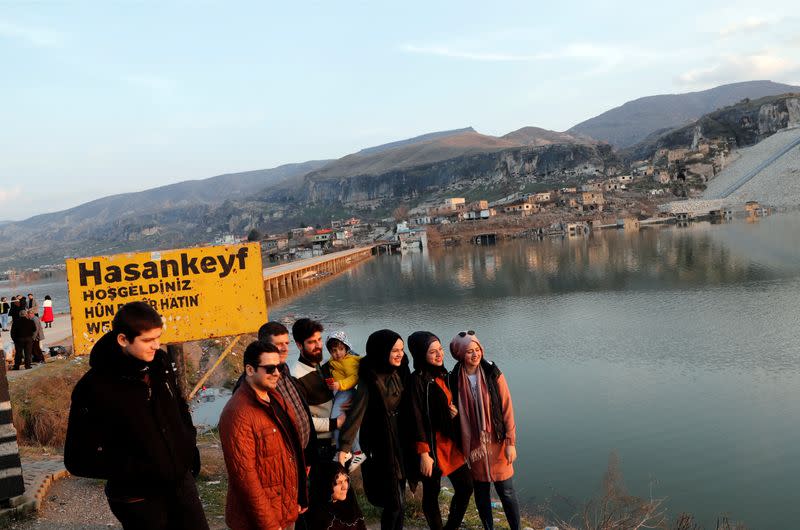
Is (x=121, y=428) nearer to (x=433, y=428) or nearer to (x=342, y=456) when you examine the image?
(x=342, y=456)

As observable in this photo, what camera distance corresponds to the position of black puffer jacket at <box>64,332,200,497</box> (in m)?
3.03

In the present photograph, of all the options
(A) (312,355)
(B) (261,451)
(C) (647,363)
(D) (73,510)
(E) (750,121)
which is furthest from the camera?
(E) (750,121)

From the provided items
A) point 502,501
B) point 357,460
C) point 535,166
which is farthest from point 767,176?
point 357,460

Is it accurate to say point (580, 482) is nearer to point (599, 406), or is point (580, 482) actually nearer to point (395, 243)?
point (599, 406)

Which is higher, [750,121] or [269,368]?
[750,121]

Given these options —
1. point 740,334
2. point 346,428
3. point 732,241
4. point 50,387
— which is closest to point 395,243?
point 732,241

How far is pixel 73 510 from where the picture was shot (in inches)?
219

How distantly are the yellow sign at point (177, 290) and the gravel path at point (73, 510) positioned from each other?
1747mm

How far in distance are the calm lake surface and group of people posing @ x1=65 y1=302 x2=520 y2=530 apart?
537cm

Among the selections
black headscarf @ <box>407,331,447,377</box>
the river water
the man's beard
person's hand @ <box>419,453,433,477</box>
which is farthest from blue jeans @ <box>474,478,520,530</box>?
the river water

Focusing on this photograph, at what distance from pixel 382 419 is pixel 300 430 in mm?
723

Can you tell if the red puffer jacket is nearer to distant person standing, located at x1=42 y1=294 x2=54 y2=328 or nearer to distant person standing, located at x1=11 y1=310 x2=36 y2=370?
distant person standing, located at x1=11 y1=310 x2=36 y2=370

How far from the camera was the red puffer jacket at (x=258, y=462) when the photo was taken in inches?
133

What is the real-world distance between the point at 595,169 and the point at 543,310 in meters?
131
